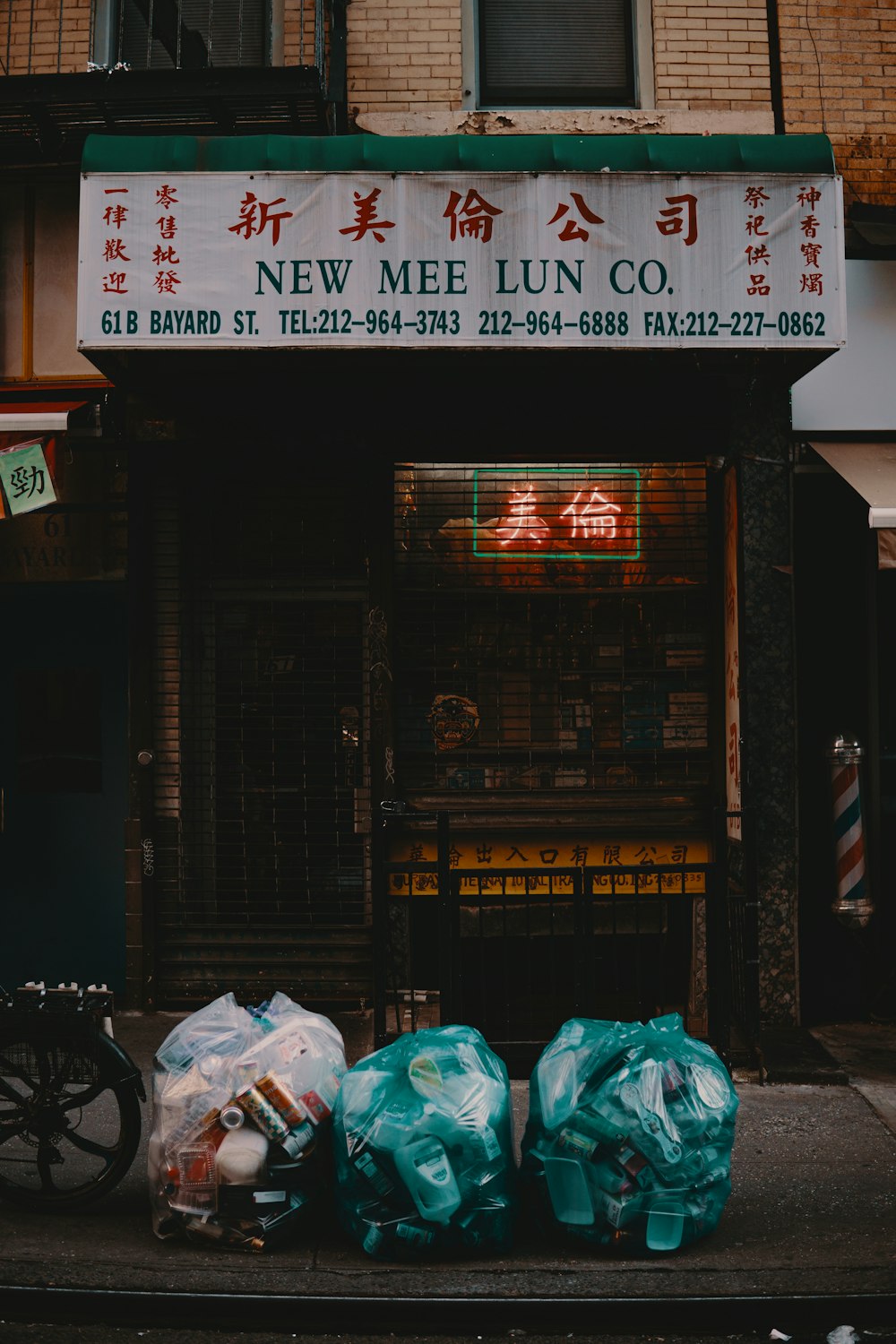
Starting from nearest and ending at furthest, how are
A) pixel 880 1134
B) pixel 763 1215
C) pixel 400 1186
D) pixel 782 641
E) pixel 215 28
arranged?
pixel 400 1186 → pixel 763 1215 → pixel 880 1134 → pixel 782 641 → pixel 215 28

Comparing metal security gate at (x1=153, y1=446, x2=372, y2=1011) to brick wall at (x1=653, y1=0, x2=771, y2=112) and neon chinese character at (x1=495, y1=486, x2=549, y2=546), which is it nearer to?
neon chinese character at (x1=495, y1=486, x2=549, y2=546)

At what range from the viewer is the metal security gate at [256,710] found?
7734 millimetres

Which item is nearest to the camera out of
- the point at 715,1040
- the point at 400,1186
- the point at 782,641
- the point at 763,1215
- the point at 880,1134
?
the point at 400,1186

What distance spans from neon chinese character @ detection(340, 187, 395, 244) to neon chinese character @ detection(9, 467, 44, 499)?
244 cm

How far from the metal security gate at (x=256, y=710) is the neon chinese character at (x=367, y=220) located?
1.87 metres

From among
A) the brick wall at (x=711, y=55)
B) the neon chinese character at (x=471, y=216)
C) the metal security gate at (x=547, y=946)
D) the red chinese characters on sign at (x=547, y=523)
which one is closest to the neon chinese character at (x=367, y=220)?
the neon chinese character at (x=471, y=216)

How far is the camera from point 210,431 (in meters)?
7.60

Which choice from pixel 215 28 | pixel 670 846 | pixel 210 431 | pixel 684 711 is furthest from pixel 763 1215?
pixel 215 28

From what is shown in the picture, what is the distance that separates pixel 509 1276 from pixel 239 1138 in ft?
3.49

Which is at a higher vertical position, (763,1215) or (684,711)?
(684,711)

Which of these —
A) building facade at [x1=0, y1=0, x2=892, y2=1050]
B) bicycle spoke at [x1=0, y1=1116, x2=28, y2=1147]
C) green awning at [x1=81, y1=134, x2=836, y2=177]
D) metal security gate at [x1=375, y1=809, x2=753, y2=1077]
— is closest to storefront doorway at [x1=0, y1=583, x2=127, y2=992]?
building facade at [x1=0, y1=0, x2=892, y2=1050]

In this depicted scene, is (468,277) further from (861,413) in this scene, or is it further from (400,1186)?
(400,1186)

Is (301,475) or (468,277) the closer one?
(468,277)

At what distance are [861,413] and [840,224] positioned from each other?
146cm
